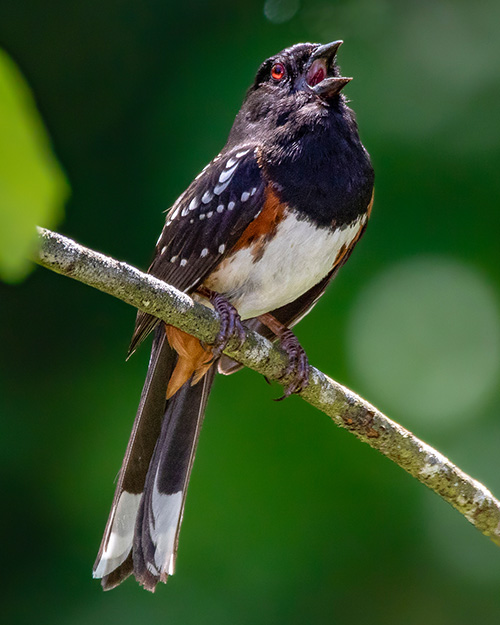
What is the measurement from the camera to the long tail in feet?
8.95

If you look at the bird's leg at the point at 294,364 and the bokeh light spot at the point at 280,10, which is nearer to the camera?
the bird's leg at the point at 294,364

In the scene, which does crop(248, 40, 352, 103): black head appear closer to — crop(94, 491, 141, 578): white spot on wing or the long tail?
the long tail

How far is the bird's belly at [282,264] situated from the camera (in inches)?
101

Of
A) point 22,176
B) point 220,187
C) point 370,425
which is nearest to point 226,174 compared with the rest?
point 220,187

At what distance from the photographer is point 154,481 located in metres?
2.87

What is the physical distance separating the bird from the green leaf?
1817mm

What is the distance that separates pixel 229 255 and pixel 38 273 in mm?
1534

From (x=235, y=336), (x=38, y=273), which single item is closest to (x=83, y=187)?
(x=38, y=273)

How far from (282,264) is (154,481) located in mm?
982

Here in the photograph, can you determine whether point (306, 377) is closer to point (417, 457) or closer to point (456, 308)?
point (417, 457)

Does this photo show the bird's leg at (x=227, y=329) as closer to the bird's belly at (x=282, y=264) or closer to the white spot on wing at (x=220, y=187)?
the bird's belly at (x=282, y=264)

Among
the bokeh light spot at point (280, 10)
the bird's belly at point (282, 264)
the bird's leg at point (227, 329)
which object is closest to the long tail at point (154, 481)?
the bird's belly at point (282, 264)

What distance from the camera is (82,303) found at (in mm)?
3885

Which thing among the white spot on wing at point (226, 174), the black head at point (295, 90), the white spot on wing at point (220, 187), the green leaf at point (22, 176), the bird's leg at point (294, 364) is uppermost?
the green leaf at point (22, 176)
